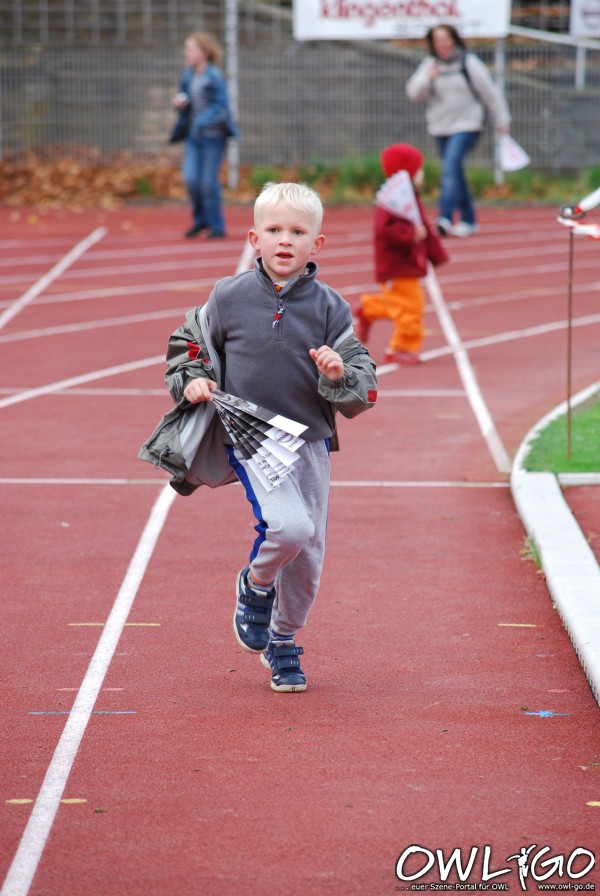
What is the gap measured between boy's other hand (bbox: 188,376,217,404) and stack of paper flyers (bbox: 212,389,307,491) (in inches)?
2.5

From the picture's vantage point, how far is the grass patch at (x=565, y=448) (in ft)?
25.2

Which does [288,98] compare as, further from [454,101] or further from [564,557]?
[564,557]

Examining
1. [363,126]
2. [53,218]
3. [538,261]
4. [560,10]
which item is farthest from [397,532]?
[560,10]

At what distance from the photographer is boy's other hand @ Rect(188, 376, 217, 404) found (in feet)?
14.5

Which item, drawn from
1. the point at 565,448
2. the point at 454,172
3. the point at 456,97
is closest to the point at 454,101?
the point at 456,97

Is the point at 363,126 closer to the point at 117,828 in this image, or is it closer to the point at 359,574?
the point at 359,574

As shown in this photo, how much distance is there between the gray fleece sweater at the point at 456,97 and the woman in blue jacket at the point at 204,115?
7.64 ft

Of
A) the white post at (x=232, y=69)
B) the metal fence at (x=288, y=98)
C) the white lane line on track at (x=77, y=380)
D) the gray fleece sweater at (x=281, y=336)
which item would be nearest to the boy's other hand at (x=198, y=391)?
the gray fleece sweater at (x=281, y=336)

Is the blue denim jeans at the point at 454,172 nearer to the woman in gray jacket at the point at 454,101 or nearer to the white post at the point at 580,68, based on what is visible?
the woman in gray jacket at the point at 454,101

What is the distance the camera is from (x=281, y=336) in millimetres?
4555

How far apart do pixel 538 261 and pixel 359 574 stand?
11.9 metres

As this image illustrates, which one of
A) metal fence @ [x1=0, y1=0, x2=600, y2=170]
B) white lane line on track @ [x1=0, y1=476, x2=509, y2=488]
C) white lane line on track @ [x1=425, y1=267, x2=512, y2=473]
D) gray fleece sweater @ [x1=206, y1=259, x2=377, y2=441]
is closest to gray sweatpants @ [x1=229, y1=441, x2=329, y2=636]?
gray fleece sweater @ [x1=206, y1=259, x2=377, y2=441]

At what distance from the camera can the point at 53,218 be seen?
22.2 m

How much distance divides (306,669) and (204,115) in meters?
14.1
